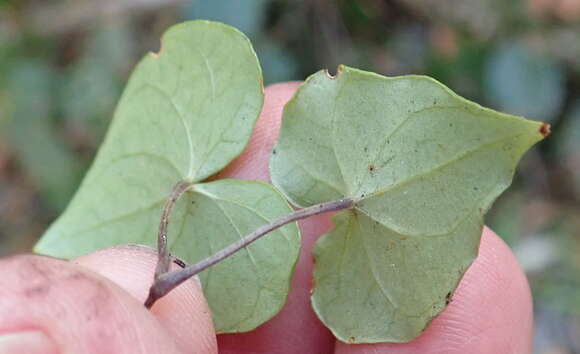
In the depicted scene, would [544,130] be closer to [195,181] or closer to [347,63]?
[195,181]

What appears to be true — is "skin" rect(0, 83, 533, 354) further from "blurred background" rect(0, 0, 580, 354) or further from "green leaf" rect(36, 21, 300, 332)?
"blurred background" rect(0, 0, 580, 354)

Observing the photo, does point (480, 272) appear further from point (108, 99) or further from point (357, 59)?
point (108, 99)

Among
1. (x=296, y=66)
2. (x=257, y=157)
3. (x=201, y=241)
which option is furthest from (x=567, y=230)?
(x=201, y=241)

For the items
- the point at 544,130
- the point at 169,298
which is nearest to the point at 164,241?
the point at 169,298

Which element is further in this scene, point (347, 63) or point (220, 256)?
point (347, 63)

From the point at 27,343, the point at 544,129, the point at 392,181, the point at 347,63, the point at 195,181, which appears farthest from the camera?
the point at 347,63

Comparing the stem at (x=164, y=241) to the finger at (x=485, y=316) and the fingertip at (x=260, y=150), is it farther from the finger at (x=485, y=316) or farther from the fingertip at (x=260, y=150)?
the finger at (x=485, y=316)

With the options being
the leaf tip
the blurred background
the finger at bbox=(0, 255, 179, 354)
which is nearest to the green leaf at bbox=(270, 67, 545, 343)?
the leaf tip

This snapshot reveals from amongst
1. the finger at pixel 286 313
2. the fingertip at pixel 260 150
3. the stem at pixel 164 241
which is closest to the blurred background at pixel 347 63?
the fingertip at pixel 260 150
